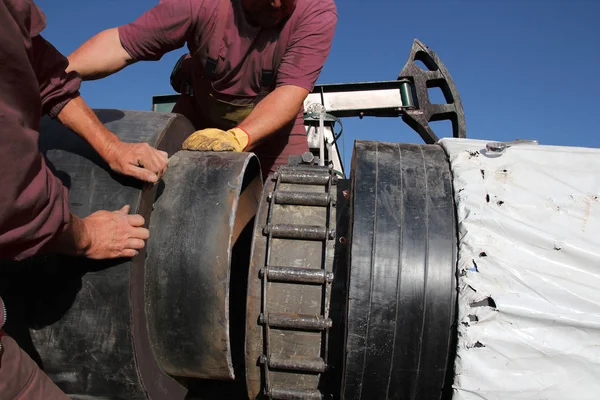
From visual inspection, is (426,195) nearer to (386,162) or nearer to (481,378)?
(386,162)

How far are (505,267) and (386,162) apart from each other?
64 cm

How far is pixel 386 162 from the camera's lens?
2.12 m

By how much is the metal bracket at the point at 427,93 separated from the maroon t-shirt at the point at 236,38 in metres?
2.60

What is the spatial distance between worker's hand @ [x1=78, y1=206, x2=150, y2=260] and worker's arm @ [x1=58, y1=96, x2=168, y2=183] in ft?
0.49

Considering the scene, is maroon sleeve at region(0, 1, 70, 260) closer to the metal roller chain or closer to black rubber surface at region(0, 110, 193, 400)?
black rubber surface at region(0, 110, 193, 400)

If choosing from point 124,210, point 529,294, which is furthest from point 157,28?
point 529,294

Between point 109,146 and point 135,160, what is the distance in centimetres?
11

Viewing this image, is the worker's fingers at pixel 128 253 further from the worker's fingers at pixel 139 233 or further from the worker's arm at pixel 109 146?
the worker's arm at pixel 109 146

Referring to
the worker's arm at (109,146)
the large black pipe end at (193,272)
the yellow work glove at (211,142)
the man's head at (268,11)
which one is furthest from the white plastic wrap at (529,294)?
the man's head at (268,11)

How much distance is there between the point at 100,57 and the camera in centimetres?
269

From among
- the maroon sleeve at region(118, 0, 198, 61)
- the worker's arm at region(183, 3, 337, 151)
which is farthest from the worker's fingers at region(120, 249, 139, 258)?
the maroon sleeve at region(118, 0, 198, 61)

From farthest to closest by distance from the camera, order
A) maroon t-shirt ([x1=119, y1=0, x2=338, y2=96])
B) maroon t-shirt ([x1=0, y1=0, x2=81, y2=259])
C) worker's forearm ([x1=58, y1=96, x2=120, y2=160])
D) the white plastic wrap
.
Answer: maroon t-shirt ([x1=119, y1=0, x2=338, y2=96]) → worker's forearm ([x1=58, y1=96, x2=120, y2=160]) → the white plastic wrap → maroon t-shirt ([x1=0, y1=0, x2=81, y2=259])

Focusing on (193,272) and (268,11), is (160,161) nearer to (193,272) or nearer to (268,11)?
(193,272)

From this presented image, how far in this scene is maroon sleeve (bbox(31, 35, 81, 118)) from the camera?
171cm
